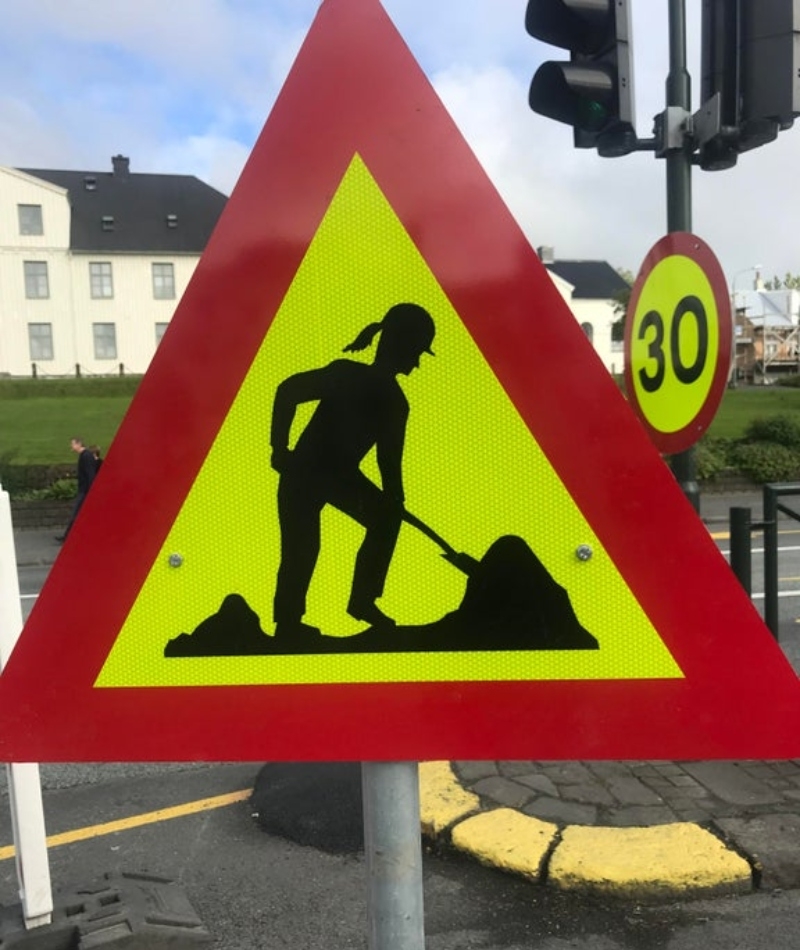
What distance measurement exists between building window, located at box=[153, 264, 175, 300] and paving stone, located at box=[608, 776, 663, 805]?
4714 cm

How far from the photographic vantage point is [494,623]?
1.12 metres

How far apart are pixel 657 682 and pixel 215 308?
785mm

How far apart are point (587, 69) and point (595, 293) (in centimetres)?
6521

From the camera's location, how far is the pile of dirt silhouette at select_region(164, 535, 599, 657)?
1.12m

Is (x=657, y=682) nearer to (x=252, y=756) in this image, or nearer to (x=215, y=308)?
(x=252, y=756)

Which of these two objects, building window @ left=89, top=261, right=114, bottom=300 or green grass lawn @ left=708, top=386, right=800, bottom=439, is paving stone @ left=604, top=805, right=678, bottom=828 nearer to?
green grass lawn @ left=708, top=386, right=800, bottom=439

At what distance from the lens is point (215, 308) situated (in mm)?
1113

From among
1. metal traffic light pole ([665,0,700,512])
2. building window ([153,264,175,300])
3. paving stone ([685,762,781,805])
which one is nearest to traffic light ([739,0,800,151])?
metal traffic light pole ([665,0,700,512])

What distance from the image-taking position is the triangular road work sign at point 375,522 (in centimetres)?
110

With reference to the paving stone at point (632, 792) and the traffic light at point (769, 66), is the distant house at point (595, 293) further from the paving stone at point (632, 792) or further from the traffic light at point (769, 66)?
the paving stone at point (632, 792)

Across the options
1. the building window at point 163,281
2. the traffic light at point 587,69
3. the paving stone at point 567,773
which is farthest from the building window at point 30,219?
the paving stone at point 567,773

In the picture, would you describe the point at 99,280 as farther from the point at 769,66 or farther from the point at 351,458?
the point at 351,458

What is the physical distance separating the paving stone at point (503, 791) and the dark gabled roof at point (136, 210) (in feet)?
148

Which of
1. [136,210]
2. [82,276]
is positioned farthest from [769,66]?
[136,210]
